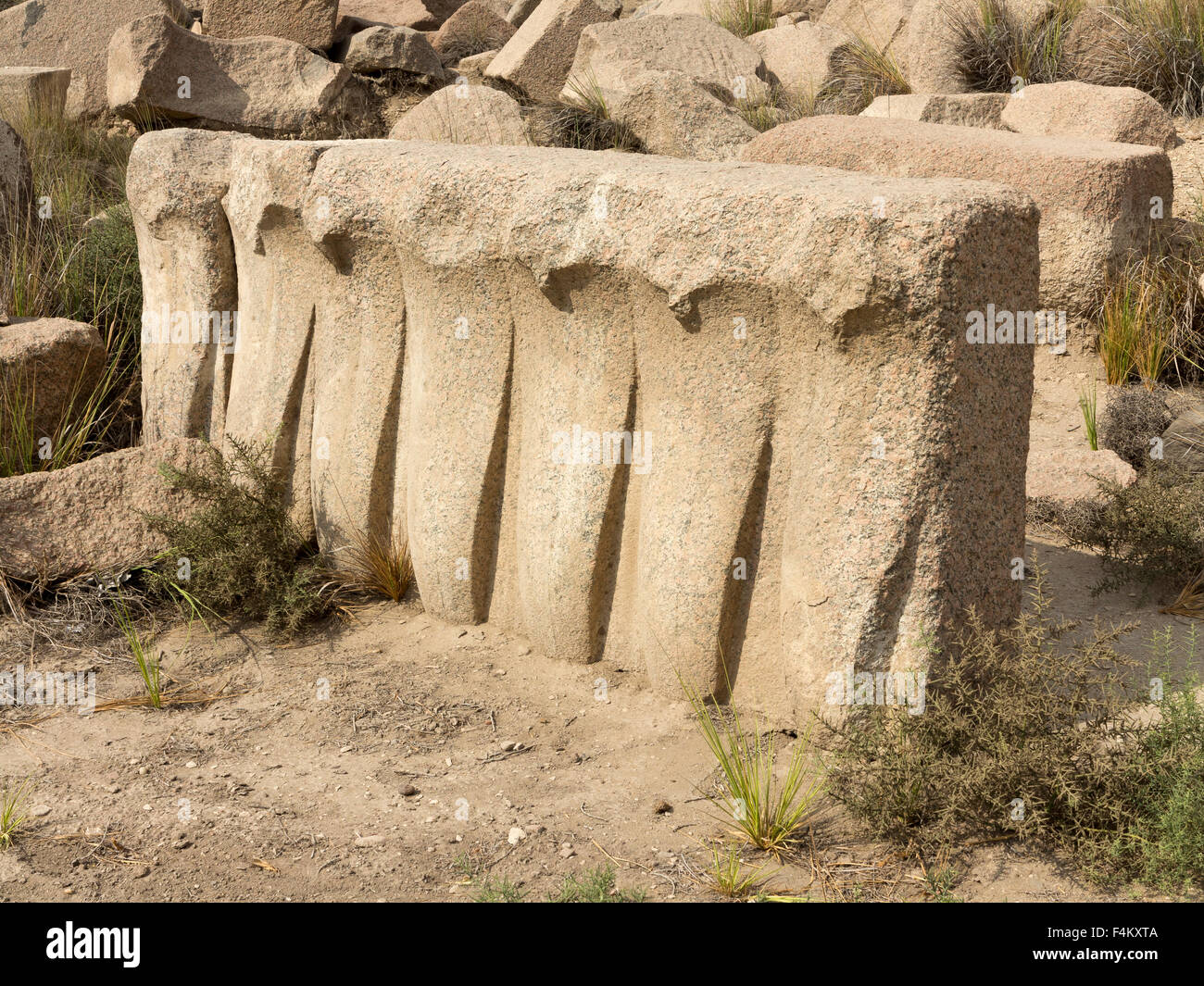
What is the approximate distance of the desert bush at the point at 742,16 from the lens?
33.5 ft

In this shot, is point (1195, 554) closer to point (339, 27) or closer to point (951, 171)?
point (951, 171)

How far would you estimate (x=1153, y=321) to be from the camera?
5234 millimetres

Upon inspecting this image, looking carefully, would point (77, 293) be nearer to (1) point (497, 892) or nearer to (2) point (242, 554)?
(2) point (242, 554)

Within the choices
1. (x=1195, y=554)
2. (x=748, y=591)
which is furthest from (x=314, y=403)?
(x=1195, y=554)

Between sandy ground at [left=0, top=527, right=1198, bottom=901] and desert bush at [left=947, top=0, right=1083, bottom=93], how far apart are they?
522 centimetres

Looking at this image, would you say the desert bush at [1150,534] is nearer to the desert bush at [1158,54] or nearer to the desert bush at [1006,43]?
the desert bush at [1158,54]

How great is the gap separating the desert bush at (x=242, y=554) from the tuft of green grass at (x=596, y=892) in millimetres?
1512

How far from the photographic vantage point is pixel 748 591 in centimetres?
299

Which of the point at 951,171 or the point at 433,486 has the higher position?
the point at 951,171

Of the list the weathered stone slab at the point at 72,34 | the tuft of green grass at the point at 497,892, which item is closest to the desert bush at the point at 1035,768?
the tuft of green grass at the point at 497,892

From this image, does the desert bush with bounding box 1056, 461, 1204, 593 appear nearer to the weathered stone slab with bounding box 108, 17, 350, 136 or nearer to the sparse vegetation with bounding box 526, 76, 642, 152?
the sparse vegetation with bounding box 526, 76, 642, 152

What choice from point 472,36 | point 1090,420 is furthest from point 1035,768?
point 472,36

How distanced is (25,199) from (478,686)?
4.06m
